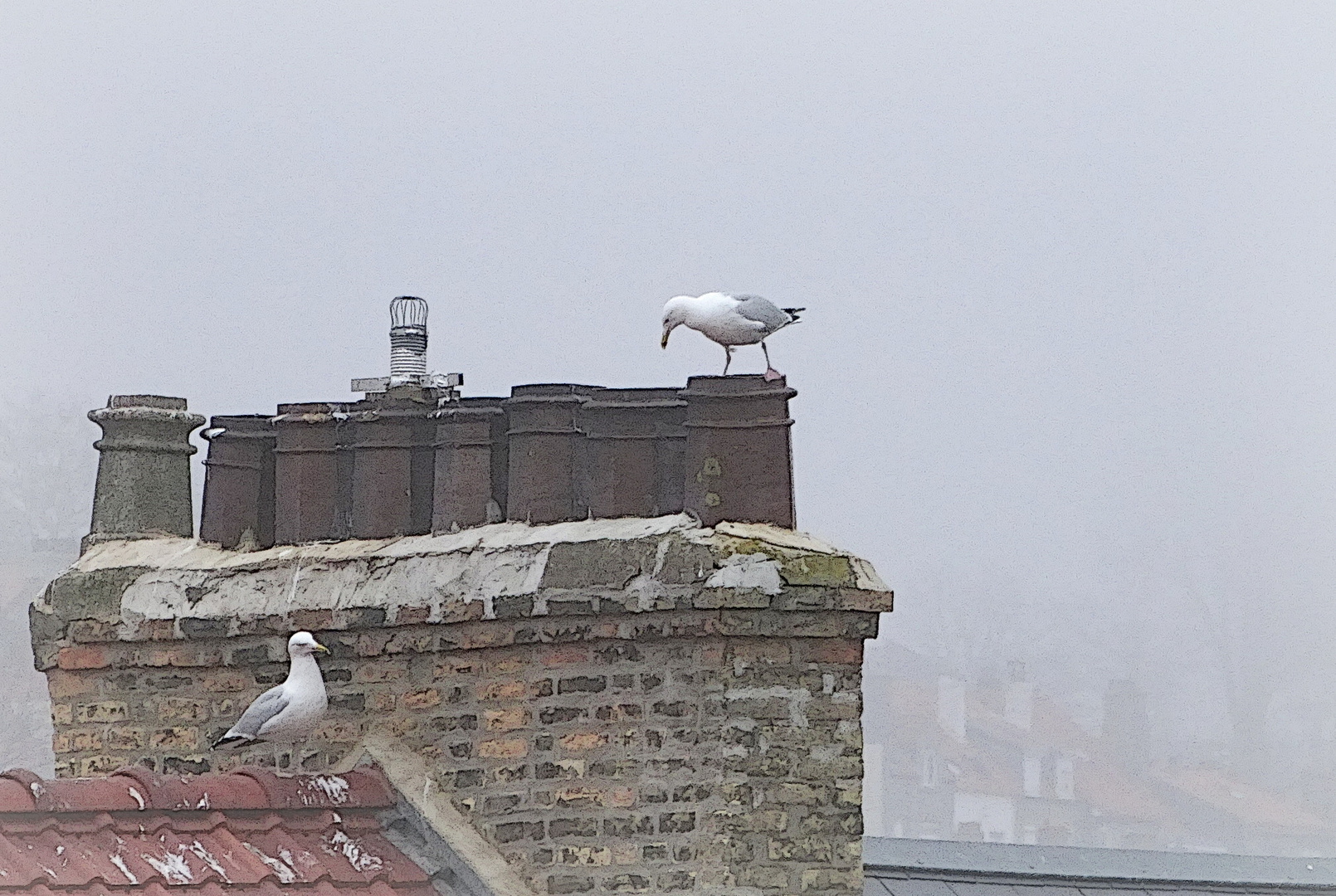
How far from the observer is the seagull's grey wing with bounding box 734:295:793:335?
477cm

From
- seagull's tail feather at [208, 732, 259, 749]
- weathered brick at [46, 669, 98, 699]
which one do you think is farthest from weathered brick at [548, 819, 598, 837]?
weathered brick at [46, 669, 98, 699]

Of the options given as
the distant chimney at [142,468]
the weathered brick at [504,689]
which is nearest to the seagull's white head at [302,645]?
the weathered brick at [504,689]

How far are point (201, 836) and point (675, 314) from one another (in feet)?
5.64

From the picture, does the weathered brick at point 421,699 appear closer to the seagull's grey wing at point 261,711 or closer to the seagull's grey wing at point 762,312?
the seagull's grey wing at point 261,711

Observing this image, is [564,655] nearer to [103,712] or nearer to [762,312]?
[762,312]

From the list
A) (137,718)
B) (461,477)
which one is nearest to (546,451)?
(461,477)

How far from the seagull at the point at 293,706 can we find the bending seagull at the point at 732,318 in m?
1.22

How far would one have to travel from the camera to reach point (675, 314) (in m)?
4.92

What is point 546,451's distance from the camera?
4707 millimetres

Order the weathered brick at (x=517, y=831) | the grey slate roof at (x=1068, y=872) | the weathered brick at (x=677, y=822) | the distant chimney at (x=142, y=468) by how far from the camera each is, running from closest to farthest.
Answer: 1. the weathered brick at (x=677, y=822)
2. the weathered brick at (x=517, y=831)
3. the distant chimney at (x=142, y=468)
4. the grey slate roof at (x=1068, y=872)

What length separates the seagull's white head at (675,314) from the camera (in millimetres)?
4891

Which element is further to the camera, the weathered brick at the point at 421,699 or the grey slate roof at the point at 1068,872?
the grey slate roof at the point at 1068,872

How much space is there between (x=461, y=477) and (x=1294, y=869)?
352cm

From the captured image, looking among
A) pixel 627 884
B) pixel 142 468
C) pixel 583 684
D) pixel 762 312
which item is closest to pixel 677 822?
pixel 627 884
